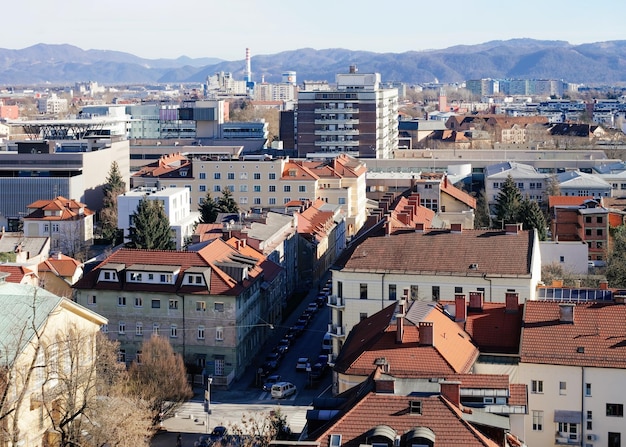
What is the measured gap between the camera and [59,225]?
64562 mm

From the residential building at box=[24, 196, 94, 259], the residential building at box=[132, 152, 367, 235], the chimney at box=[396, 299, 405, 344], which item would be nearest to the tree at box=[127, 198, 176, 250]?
the residential building at box=[24, 196, 94, 259]

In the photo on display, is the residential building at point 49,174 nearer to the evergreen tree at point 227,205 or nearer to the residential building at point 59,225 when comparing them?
the residential building at point 59,225

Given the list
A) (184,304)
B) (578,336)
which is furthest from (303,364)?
(578,336)

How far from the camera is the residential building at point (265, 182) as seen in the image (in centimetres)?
7269

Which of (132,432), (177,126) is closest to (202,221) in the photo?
(132,432)

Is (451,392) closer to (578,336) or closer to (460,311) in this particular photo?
(578,336)

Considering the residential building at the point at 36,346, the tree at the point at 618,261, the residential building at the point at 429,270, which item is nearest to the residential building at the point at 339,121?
the tree at the point at 618,261

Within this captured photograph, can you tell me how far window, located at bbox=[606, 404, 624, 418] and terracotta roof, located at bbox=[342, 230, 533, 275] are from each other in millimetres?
8870

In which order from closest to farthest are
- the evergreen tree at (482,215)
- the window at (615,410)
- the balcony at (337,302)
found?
1. the window at (615,410)
2. the balcony at (337,302)
3. the evergreen tree at (482,215)

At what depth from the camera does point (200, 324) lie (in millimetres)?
39500

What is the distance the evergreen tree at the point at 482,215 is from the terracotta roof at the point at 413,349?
1381 inches

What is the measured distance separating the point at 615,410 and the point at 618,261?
76.2 feet

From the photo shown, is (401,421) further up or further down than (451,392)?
further down

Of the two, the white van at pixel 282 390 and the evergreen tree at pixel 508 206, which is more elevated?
the evergreen tree at pixel 508 206
